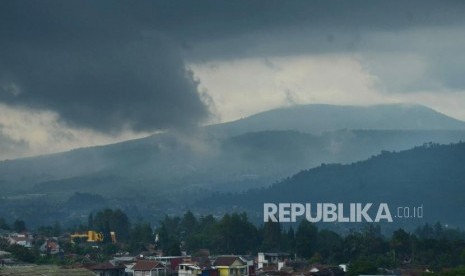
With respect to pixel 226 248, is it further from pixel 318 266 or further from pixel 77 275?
pixel 77 275

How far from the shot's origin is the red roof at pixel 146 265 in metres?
88.4

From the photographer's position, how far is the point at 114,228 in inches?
5359

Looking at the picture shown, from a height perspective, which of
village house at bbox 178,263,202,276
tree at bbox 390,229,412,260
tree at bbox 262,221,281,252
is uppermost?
tree at bbox 262,221,281,252

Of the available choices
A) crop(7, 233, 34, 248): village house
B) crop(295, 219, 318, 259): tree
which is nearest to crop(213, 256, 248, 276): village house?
crop(295, 219, 318, 259): tree

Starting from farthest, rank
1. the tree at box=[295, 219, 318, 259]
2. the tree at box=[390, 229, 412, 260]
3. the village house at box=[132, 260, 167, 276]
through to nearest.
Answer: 1. the tree at box=[295, 219, 318, 259]
2. the tree at box=[390, 229, 412, 260]
3. the village house at box=[132, 260, 167, 276]

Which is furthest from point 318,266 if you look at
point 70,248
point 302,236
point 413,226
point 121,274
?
point 413,226

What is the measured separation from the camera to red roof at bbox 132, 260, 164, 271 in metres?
88.4

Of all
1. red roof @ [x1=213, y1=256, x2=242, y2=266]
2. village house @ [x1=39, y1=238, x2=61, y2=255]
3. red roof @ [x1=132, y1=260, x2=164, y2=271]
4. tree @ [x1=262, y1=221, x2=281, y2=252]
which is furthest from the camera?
tree @ [x1=262, y1=221, x2=281, y2=252]

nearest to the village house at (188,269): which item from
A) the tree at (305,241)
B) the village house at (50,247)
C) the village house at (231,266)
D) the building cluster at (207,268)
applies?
the building cluster at (207,268)

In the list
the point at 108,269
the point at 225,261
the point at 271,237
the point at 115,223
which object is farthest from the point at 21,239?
the point at 225,261

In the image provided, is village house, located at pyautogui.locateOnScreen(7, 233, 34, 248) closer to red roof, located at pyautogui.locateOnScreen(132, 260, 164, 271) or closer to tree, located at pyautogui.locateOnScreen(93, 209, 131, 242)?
tree, located at pyautogui.locateOnScreen(93, 209, 131, 242)

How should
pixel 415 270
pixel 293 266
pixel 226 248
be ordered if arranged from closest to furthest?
1. pixel 415 270
2. pixel 293 266
3. pixel 226 248

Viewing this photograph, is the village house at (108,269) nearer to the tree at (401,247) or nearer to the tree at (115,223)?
the tree at (401,247)

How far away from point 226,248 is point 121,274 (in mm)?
21482
